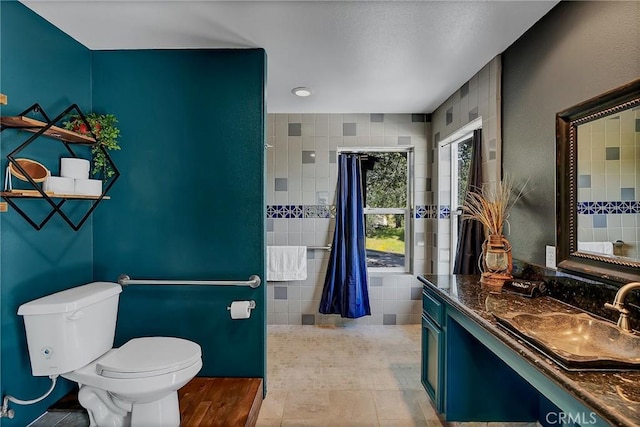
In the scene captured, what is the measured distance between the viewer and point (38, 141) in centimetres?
184

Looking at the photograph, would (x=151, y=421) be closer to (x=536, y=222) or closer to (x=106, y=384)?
(x=106, y=384)

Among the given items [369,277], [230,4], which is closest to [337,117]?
→ [369,277]

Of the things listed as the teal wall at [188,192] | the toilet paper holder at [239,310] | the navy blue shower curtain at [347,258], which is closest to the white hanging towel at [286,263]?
the navy blue shower curtain at [347,258]

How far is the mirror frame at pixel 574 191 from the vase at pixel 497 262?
28 centimetres

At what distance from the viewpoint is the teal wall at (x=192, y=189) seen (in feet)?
7.32

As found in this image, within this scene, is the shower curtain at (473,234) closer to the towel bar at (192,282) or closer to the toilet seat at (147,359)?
the towel bar at (192,282)

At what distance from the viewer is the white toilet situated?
1607 millimetres

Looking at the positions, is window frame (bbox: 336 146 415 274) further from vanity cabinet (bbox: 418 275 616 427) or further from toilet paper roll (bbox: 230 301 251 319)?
toilet paper roll (bbox: 230 301 251 319)

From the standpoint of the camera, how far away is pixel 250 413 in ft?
6.22

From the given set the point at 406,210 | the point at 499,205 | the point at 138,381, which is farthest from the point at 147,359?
the point at 406,210

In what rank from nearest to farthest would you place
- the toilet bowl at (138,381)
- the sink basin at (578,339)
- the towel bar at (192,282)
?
the sink basin at (578,339), the toilet bowl at (138,381), the towel bar at (192,282)

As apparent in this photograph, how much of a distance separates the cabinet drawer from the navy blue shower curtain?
1377 millimetres

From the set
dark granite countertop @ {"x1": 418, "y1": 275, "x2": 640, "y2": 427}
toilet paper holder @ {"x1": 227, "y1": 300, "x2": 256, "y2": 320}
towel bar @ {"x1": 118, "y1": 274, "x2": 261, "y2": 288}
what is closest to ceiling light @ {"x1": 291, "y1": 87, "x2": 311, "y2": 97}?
towel bar @ {"x1": 118, "y1": 274, "x2": 261, "y2": 288}

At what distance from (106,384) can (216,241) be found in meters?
0.93
